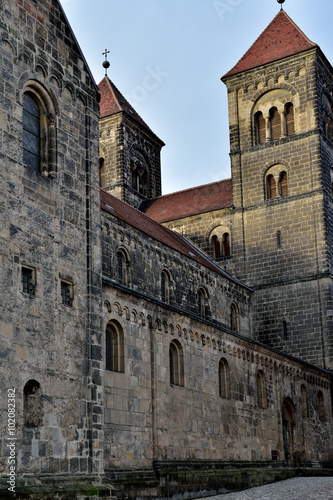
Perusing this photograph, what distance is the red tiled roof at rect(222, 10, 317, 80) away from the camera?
4178 centimetres

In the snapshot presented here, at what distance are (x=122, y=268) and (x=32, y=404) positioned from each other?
13515 millimetres

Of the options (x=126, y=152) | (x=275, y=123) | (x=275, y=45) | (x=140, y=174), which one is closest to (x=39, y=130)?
(x=275, y=123)

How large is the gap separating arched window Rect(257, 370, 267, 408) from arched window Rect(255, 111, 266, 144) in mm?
16977

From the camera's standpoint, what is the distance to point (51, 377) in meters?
16.6

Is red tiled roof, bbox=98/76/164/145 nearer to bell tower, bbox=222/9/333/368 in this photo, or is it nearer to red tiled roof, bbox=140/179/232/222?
red tiled roof, bbox=140/179/232/222

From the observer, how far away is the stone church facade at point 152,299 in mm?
16516

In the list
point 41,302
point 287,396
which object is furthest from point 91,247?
point 287,396

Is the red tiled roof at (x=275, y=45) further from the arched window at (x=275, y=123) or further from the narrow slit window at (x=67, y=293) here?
the narrow slit window at (x=67, y=293)

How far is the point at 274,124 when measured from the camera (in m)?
41.7

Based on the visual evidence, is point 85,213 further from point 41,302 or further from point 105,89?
point 105,89

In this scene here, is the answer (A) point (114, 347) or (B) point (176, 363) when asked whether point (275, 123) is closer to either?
(B) point (176, 363)

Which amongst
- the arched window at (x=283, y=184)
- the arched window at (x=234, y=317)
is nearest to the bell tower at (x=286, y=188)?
the arched window at (x=283, y=184)

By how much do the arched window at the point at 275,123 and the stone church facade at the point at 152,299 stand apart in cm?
9

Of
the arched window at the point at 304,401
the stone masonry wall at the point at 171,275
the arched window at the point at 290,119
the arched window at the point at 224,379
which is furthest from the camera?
the arched window at the point at 290,119
